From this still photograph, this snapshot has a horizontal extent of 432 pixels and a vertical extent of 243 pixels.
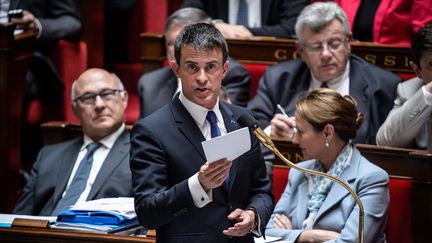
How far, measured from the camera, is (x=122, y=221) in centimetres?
196

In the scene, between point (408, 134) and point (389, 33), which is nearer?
point (408, 134)

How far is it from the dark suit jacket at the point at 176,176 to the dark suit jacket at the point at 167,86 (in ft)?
3.20

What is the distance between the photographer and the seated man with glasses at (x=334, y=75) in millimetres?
2385

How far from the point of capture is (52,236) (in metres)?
1.96

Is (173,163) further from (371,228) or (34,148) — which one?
(34,148)

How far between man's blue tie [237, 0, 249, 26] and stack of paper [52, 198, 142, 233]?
3.46 ft

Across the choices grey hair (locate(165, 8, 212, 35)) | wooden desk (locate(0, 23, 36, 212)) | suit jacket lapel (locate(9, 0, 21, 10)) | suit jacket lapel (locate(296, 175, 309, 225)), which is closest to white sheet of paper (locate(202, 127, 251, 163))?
suit jacket lapel (locate(296, 175, 309, 225))

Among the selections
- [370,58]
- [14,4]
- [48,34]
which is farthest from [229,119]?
[14,4]

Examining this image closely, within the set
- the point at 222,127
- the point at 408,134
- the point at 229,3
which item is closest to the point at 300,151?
the point at 408,134

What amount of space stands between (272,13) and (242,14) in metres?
0.09

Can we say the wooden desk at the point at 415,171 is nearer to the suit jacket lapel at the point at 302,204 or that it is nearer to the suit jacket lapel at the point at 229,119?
the suit jacket lapel at the point at 302,204

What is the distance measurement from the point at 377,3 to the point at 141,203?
1390 mm

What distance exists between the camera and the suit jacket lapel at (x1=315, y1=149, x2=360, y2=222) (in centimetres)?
198

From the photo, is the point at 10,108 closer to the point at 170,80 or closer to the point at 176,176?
the point at 170,80
